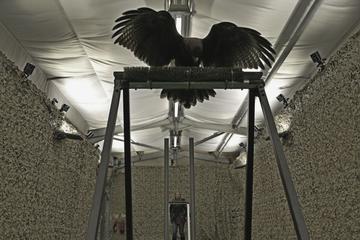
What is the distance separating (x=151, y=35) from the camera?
1654 mm

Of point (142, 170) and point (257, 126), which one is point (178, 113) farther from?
point (142, 170)

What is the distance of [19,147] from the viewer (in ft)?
8.78

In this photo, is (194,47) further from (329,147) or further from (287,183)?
(329,147)

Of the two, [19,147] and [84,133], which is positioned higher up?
[84,133]

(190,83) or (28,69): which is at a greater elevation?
(28,69)

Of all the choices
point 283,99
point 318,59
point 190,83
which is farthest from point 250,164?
point 283,99

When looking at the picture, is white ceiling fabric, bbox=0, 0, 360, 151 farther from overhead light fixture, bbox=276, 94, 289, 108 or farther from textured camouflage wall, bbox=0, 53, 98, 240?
textured camouflage wall, bbox=0, 53, 98, 240

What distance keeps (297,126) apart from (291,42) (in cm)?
106

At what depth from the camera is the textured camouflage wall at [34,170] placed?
2.46m

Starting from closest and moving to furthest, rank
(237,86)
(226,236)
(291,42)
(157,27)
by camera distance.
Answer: (237,86)
(157,27)
(291,42)
(226,236)

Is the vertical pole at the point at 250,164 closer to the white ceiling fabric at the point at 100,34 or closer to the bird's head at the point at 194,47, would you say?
the bird's head at the point at 194,47

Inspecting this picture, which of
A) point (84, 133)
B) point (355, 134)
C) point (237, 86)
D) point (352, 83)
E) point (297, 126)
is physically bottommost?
point (237, 86)

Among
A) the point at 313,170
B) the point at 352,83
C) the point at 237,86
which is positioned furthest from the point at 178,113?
the point at 237,86

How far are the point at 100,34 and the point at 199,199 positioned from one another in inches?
191
